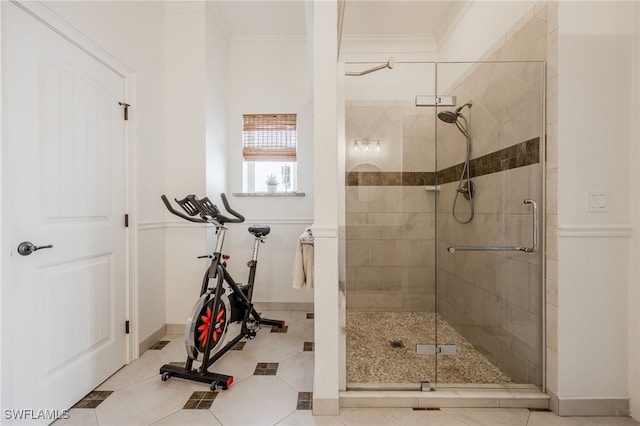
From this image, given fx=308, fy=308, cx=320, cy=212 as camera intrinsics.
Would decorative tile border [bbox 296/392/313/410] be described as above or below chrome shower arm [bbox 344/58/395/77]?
below

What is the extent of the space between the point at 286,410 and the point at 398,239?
1284 mm

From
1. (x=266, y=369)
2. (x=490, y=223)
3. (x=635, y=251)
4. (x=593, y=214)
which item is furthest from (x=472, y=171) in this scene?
(x=266, y=369)

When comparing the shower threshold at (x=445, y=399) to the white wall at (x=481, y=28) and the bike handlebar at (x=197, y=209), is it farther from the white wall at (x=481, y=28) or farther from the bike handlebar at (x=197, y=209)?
the white wall at (x=481, y=28)

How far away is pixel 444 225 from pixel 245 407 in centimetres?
163

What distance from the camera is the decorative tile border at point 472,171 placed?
1.81 metres

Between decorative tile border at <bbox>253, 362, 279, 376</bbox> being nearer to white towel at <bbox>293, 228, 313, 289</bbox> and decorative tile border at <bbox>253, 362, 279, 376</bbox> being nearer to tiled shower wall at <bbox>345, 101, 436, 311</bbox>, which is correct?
white towel at <bbox>293, 228, 313, 289</bbox>

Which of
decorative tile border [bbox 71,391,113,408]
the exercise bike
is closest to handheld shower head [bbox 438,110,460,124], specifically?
the exercise bike

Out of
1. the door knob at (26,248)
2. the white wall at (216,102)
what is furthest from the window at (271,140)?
the door knob at (26,248)

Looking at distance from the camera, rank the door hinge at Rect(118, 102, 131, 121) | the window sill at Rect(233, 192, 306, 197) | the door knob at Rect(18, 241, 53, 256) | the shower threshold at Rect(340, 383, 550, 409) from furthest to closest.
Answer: the window sill at Rect(233, 192, 306, 197) → the door hinge at Rect(118, 102, 131, 121) → the shower threshold at Rect(340, 383, 550, 409) → the door knob at Rect(18, 241, 53, 256)

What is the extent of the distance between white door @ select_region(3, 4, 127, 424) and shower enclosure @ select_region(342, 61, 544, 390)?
1.54 metres

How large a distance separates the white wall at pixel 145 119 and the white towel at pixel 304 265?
127 centimetres

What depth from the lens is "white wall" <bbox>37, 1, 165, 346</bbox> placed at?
6.94ft

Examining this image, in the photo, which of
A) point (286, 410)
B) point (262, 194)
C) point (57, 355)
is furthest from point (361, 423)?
point (262, 194)

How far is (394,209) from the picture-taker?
86.0 inches
